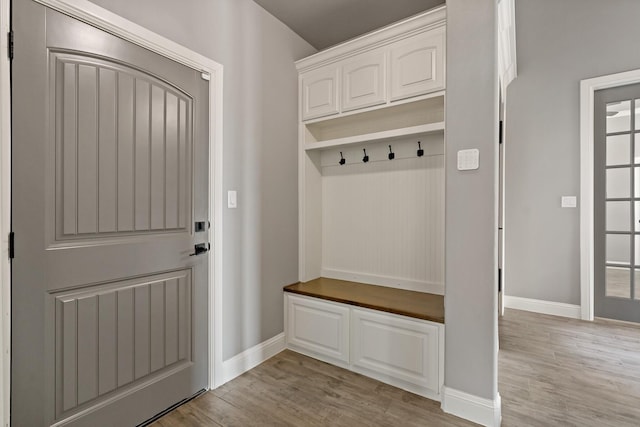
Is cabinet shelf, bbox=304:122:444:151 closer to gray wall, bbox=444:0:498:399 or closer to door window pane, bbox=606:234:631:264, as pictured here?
gray wall, bbox=444:0:498:399

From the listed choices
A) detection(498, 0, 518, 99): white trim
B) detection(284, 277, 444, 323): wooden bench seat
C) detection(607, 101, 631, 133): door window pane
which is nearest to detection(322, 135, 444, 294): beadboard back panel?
detection(284, 277, 444, 323): wooden bench seat

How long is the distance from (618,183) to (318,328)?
330 cm

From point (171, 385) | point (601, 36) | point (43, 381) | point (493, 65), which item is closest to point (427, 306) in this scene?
point (493, 65)

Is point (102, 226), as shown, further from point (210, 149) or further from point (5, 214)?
point (210, 149)

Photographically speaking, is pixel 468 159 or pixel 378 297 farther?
pixel 378 297

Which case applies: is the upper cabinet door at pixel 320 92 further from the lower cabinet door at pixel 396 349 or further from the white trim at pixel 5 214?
the white trim at pixel 5 214

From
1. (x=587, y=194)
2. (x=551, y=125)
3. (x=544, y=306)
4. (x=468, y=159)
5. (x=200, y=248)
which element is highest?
(x=551, y=125)

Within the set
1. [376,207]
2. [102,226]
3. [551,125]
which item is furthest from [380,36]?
[551,125]

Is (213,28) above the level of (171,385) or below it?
above

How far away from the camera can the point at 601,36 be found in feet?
9.81

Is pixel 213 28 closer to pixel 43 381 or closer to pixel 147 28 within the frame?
pixel 147 28

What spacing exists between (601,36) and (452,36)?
255 centimetres

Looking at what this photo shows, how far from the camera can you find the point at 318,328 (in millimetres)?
2334

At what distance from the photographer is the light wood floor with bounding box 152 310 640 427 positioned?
1661 mm
